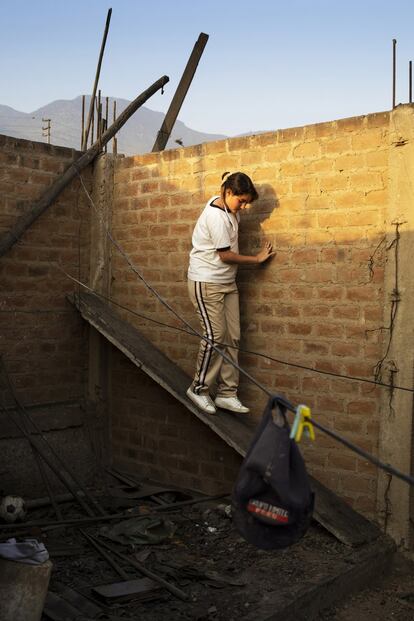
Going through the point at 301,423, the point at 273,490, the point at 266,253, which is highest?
the point at 266,253

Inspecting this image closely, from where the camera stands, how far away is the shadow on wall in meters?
5.93

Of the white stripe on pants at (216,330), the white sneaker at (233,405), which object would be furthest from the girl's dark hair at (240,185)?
the white sneaker at (233,405)

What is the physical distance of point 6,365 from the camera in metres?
6.77

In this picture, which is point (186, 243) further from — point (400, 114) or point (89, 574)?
point (89, 574)

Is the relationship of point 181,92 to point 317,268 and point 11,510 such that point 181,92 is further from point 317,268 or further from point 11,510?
point 11,510

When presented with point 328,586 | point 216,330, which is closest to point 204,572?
point 328,586

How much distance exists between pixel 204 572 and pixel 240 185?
287 cm

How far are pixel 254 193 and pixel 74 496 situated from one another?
292cm

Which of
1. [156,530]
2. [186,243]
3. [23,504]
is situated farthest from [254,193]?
[23,504]

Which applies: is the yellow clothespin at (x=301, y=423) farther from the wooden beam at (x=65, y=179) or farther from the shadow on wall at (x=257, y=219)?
the wooden beam at (x=65, y=179)

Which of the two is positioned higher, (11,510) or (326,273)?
(326,273)

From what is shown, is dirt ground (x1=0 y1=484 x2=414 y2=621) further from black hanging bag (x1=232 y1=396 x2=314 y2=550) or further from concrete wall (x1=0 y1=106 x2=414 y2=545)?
black hanging bag (x1=232 y1=396 x2=314 y2=550)

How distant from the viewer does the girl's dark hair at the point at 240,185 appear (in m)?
5.63

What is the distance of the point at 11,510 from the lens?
5.67 meters
